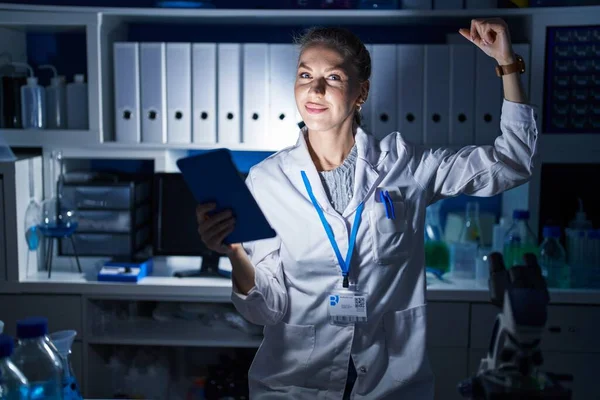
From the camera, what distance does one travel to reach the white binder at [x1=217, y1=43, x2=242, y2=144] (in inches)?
93.8

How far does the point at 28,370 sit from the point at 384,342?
0.77 metres

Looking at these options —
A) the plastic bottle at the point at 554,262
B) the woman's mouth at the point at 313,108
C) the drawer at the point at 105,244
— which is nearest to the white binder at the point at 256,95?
the drawer at the point at 105,244

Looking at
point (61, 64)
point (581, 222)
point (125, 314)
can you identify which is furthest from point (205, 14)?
point (581, 222)

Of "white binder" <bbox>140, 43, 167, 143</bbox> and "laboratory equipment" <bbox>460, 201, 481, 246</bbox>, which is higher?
"white binder" <bbox>140, 43, 167, 143</bbox>

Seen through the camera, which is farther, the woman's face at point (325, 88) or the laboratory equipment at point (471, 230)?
the laboratory equipment at point (471, 230)

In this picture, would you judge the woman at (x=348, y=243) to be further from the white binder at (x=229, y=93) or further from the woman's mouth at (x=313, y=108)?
the white binder at (x=229, y=93)

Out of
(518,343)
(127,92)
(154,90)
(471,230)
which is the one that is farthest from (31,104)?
(518,343)

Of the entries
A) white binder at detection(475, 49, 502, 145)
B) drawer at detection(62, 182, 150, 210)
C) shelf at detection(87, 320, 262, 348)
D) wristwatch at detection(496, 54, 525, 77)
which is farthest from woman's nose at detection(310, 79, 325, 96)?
drawer at detection(62, 182, 150, 210)

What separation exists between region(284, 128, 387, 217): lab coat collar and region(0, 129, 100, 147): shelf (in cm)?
118

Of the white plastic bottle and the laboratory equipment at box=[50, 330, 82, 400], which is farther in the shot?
the white plastic bottle

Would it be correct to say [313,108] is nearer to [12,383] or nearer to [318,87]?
[318,87]

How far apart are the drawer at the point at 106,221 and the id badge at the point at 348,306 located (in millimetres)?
1332

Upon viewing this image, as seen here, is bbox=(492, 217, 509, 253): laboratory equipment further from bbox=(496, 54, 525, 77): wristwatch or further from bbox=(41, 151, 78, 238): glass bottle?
bbox=(41, 151, 78, 238): glass bottle

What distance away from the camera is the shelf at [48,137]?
2.46m
